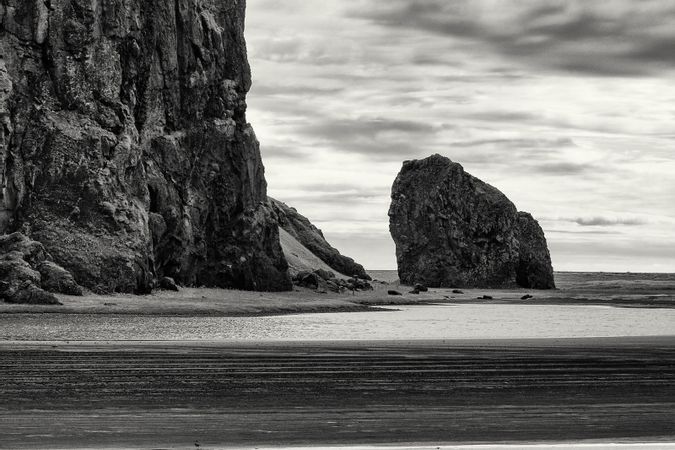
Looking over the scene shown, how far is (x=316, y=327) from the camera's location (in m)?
45.7

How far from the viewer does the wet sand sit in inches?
568

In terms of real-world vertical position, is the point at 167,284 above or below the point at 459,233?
below

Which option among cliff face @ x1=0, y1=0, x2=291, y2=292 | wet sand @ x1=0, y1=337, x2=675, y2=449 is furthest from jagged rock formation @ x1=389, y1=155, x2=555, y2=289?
wet sand @ x1=0, y1=337, x2=675, y2=449

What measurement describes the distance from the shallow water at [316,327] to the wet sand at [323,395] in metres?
6.61

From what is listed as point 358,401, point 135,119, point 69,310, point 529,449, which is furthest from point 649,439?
point 135,119

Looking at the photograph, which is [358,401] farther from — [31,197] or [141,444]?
[31,197]

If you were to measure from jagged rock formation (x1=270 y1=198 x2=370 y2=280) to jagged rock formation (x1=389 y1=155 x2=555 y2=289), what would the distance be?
20.4 m

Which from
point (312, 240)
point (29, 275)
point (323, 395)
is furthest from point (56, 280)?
point (312, 240)

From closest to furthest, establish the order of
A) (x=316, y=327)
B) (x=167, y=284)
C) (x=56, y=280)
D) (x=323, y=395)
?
(x=323, y=395) < (x=316, y=327) < (x=56, y=280) < (x=167, y=284)

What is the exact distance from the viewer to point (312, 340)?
117ft

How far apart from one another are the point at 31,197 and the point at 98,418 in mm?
53860

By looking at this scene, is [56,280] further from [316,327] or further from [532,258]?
[532,258]

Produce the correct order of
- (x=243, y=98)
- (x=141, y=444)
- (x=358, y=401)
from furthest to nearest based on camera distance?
1. (x=243, y=98)
2. (x=358, y=401)
3. (x=141, y=444)

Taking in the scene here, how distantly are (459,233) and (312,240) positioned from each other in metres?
30.0
